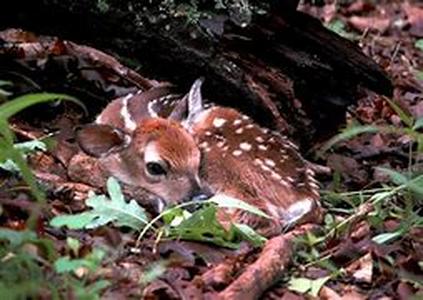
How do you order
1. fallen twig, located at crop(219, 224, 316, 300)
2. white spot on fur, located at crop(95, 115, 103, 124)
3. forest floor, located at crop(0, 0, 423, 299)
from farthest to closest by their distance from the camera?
1. white spot on fur, located at crop(95, 115, 103, 124)
2. fallen twig, located at crop(219, 224, 316, 300)
3. forest floor, located at crop(0, 0, 423, 299)

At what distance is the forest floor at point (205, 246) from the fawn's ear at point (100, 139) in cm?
12

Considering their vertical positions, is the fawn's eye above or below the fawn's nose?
below

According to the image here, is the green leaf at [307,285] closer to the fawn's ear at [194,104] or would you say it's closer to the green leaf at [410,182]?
the green leaf at [410,182]

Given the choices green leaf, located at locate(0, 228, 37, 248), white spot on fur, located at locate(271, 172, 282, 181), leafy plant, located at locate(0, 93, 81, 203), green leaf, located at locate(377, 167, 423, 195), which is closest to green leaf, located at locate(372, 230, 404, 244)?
green leaf, located at locate(377, 167, 423, 195)

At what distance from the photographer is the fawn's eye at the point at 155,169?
4098mm

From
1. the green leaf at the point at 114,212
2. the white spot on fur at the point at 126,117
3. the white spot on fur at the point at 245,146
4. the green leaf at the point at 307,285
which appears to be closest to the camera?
the green leaf at the point at 307,285

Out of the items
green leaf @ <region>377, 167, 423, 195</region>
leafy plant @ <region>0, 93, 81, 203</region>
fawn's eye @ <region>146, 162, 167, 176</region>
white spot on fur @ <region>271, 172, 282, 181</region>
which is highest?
leafy plant @ <region>0, 93, 81, 203</region>

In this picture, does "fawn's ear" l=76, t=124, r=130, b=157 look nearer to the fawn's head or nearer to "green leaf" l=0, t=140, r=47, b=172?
the fawn's head

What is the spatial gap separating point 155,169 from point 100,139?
0.25 m

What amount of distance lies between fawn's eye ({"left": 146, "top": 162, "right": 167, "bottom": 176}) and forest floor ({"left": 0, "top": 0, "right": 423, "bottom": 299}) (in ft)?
0.85

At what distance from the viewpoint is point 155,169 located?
411 centimetres

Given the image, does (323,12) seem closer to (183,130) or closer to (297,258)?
(183,130)

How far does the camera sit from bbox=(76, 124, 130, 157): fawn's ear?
415 cm

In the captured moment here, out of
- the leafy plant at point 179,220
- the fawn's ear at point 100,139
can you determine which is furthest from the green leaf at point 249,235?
the fawn's ear at point 100,139
